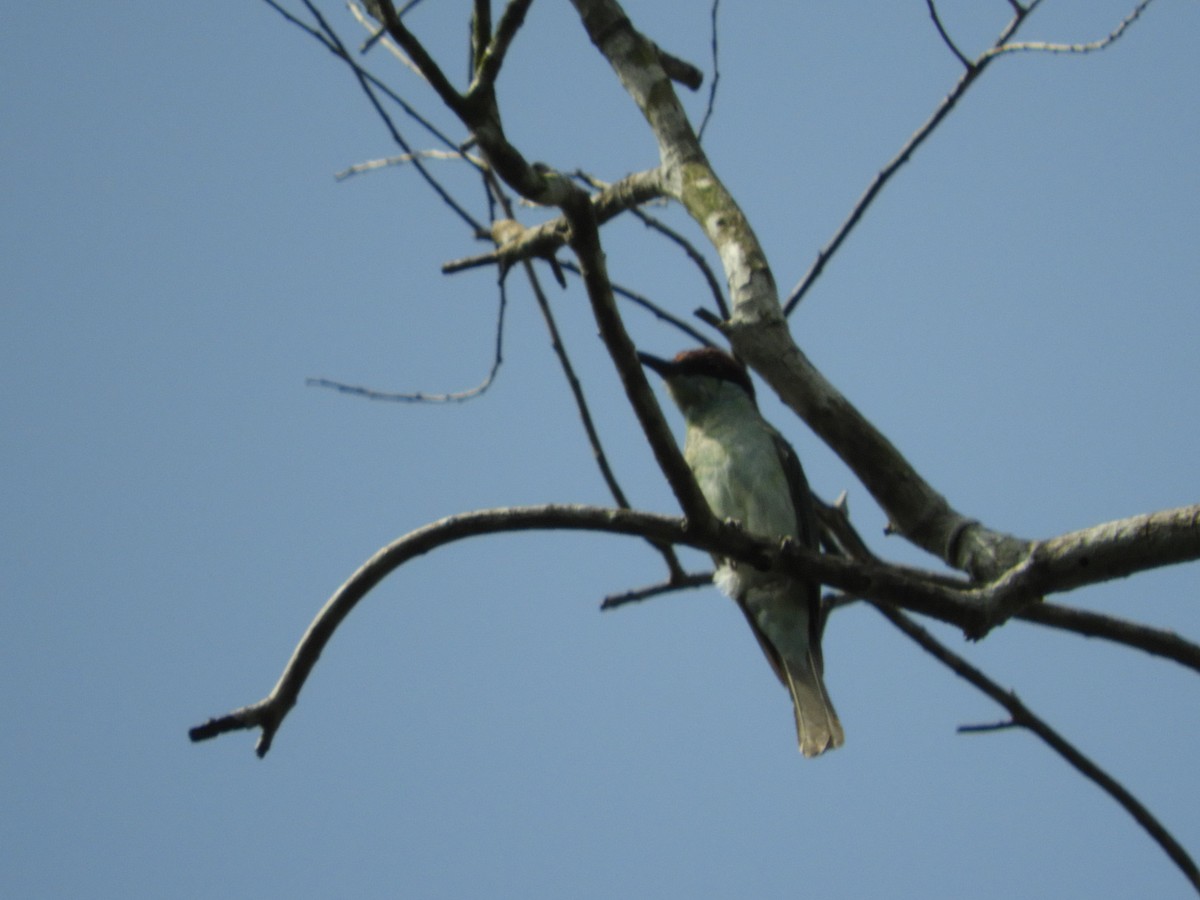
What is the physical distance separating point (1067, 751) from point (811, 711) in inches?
58.4

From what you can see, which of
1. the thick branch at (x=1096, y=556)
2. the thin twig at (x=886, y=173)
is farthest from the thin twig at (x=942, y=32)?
the thick branch at (x=1096, y=556)

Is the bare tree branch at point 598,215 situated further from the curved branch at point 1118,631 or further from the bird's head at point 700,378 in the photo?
the curved branch at point 1118,631

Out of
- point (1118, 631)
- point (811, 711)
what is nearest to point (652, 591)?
point (811, 711)

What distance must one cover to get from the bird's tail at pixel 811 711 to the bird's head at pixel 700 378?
4.83ft

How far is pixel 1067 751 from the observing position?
3.39m

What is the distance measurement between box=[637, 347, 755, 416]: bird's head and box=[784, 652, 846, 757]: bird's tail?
147 centimetres

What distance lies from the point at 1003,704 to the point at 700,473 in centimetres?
215

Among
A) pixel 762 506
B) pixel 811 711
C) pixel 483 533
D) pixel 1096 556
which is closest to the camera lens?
pixel 1096 556

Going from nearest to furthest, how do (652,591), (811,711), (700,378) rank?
(652,591)
(811,711)
(700,378)

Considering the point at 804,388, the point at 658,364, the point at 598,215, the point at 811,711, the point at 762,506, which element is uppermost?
the point at 658,364

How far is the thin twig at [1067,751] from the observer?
3281 mm

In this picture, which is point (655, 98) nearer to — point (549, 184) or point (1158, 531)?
point (549, 184)

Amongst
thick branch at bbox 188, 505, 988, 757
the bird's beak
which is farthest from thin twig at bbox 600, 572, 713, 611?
the bird's beak

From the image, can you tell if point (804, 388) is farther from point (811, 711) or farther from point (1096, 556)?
point (811, 711)
